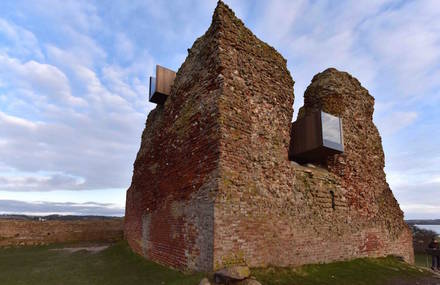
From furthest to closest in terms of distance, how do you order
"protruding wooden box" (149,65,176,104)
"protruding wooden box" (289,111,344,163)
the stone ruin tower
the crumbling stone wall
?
1. the crumbling stone wall
2. "protruding wooden box" (149,65,176,104)
3. "protruding wooden box" (289,111,344,163)
4. the stone ruin tower

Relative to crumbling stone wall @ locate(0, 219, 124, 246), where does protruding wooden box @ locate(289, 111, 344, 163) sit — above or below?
above

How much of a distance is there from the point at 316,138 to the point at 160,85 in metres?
6.63

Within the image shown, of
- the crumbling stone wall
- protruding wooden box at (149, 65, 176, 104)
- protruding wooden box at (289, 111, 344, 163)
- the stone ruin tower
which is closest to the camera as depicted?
the stone ruin tower

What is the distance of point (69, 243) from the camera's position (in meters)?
16.2

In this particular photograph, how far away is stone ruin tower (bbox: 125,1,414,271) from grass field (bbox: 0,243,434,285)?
388 mm

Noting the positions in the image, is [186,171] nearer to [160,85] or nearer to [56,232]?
[160,85]

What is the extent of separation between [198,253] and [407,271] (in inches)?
284

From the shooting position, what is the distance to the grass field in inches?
268

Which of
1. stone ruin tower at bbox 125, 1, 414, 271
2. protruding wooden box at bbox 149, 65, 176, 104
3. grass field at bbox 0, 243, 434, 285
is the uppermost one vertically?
protruding wooden box at bbox 149, 65, 176, 104

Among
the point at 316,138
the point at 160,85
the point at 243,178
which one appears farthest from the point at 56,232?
the point at 316,138

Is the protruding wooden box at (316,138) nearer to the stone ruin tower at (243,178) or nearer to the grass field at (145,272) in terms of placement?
the stone ruin tower at (243,178)

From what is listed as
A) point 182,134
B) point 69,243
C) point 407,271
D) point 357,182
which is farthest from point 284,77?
point 69,243

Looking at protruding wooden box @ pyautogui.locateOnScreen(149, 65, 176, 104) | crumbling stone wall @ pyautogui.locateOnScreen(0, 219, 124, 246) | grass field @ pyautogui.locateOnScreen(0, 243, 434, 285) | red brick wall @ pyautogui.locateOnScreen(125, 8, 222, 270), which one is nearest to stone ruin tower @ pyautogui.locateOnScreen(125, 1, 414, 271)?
red brick wall @ pyautogui.locateOnScreen(125, 8, 222, 270)

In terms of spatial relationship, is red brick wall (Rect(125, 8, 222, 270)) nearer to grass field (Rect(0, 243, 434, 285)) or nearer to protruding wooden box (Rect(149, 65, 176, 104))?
grass field (Rect(0, 243, 434, 285))
